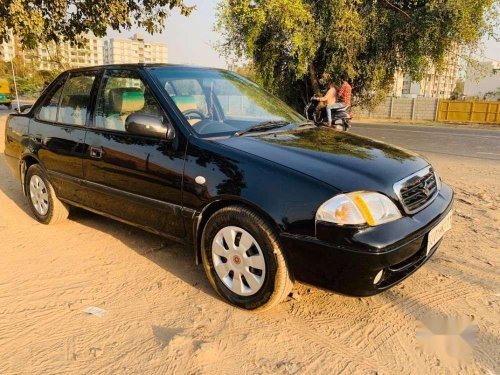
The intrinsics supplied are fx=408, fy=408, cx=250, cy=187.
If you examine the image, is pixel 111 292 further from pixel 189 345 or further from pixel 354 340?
pixel 354 340

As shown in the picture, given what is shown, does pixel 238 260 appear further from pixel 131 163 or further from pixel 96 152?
pixel 96 152

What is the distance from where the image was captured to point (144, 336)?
251 centimetres

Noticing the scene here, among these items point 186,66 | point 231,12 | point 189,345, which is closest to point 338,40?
point 231,12

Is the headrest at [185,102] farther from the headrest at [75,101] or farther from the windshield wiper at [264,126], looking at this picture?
the headrest at [75,101]

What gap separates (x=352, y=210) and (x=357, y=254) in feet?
0.81

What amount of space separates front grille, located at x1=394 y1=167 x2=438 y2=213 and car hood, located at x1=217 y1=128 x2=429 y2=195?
48 mm

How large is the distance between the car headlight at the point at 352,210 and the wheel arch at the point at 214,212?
0.32 meters

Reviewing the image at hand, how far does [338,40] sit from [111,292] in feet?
44.4

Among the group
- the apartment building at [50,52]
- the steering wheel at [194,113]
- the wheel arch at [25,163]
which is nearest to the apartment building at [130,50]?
the apartment building at [50,52]

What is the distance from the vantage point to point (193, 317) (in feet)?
8.89

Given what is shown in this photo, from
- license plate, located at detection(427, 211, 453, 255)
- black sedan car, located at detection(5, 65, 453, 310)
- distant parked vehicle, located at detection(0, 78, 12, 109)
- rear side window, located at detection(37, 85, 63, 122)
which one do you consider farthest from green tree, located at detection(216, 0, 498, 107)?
distant parked vehicle, located at detection(0, 78, 12, 109)

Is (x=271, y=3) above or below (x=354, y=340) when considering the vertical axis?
above

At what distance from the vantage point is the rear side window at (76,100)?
3873 mm

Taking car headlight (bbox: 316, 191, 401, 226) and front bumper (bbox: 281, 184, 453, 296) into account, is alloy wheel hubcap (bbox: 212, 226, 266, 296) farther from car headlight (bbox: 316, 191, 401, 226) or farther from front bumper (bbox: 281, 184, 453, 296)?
car headlight (bbox: 316, 191, 401, 226)
